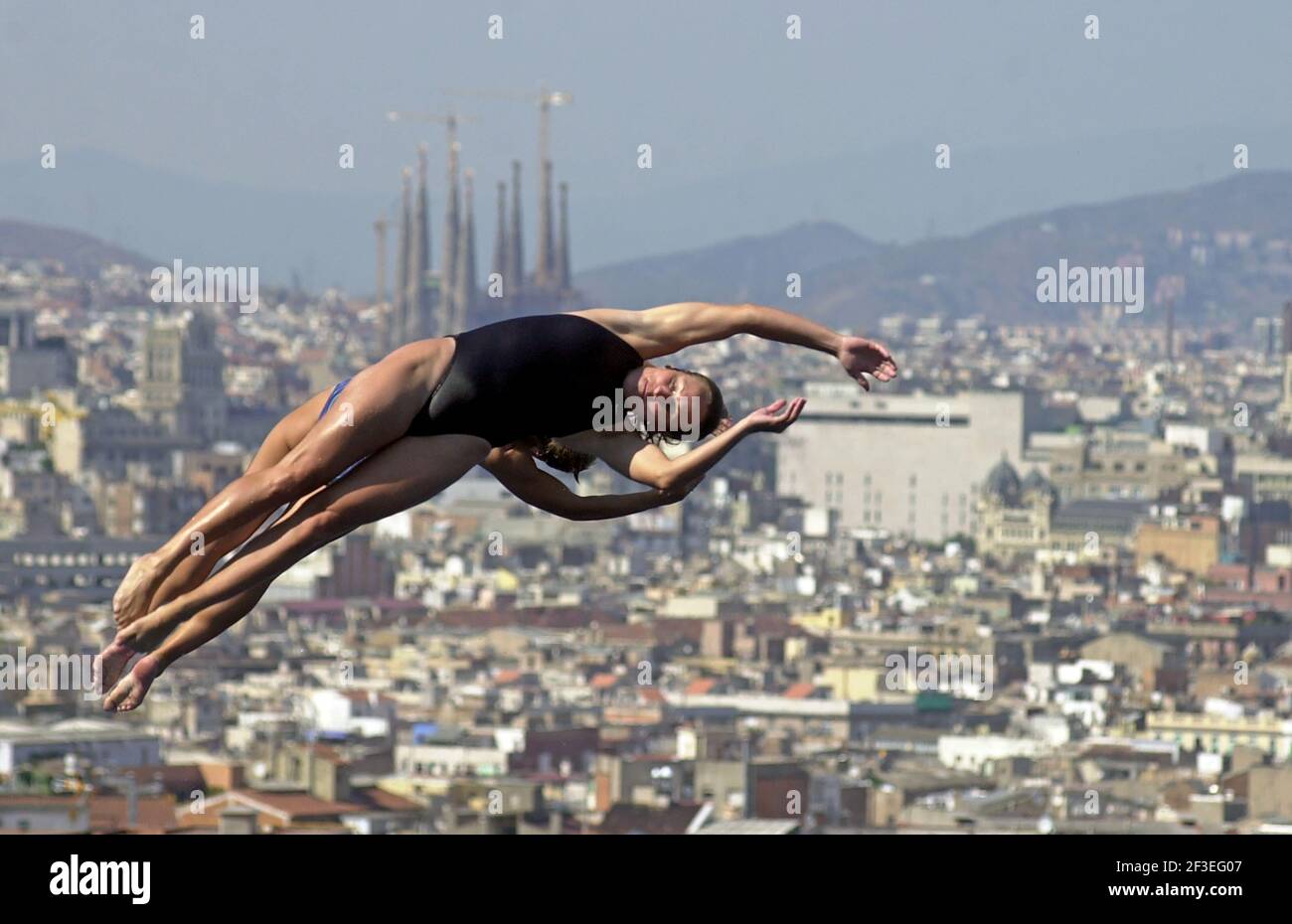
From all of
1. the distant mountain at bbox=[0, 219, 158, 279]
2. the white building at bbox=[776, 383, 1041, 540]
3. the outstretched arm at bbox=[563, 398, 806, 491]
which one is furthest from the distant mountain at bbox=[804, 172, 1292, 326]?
the outstretched arm at bbox=[563, 398, 806, 491]

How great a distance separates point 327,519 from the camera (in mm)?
3139

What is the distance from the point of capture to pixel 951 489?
49.4 meters

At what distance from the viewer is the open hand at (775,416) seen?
3.02 metres

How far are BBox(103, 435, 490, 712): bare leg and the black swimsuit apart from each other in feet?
0.07

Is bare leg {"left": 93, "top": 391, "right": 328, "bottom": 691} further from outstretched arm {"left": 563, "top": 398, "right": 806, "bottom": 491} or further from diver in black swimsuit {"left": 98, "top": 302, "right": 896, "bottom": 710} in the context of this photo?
outstretched arm {"left": 563, "top": 398, "right": 806, "bottom": 491}

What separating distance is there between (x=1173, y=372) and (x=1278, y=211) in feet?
55.6

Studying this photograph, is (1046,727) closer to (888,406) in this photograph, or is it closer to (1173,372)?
(888,406)

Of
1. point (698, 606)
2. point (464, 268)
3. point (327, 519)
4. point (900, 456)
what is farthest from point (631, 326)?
point (464, 268)

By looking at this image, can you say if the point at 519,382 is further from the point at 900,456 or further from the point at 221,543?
the point at 900,456

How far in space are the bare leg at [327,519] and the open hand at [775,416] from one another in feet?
0.84

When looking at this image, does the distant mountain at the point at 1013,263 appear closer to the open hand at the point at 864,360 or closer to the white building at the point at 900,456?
the white building at the point at 900,456

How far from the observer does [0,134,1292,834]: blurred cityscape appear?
21.8 metres

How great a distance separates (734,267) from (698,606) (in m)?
44.6

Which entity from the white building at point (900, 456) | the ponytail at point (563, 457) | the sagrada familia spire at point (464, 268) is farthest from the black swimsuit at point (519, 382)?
the sagrada familia spire at point (464, 268)
